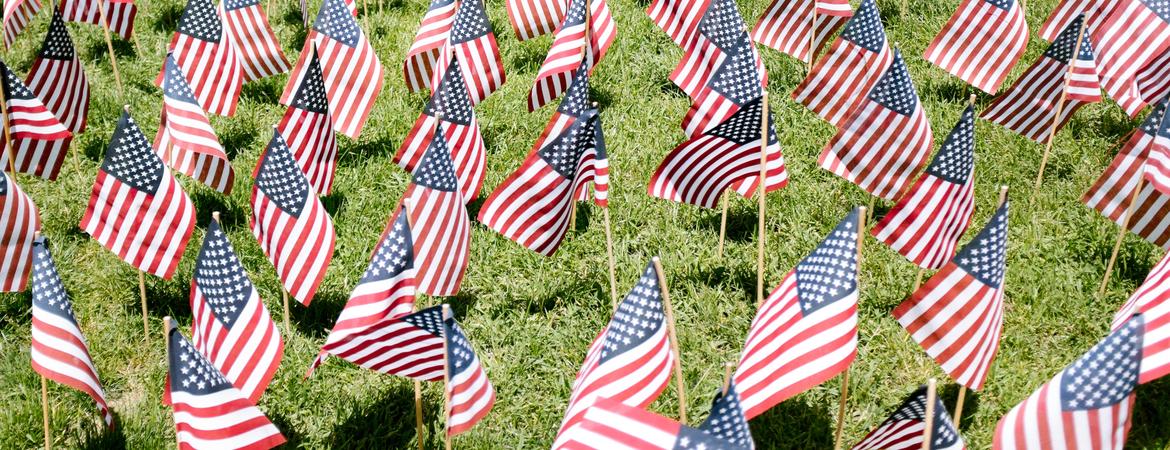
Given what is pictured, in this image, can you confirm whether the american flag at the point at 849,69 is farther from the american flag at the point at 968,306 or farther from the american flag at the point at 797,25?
the american flag at the point at 968,306

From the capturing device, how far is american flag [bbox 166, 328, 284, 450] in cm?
450

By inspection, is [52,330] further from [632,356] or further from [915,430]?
[915,430]

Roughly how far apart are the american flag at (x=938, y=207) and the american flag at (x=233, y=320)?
3.30 m

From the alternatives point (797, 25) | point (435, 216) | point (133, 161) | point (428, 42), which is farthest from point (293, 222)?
point (797, 25)

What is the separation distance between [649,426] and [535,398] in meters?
1.99

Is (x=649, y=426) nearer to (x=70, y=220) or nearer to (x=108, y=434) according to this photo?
(x=108, y=434)

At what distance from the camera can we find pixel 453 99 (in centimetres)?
689

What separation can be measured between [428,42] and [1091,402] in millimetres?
5494

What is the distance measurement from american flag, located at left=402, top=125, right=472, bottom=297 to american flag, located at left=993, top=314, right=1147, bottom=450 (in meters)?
2.96

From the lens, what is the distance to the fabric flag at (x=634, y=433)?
3881 mm

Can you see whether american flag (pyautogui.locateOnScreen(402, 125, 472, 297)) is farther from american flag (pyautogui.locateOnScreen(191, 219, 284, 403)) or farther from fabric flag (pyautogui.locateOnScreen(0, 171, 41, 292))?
fabric flag (pyautogui.locateOnScreen(0, 171, 41, 292))

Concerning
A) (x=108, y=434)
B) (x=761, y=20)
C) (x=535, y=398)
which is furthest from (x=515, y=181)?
(x=761, y=20)

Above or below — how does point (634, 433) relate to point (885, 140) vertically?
above

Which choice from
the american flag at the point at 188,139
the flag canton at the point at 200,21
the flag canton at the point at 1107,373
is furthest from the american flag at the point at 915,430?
the flag canton at the point at 200,21
